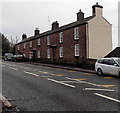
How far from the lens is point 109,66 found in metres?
15.6

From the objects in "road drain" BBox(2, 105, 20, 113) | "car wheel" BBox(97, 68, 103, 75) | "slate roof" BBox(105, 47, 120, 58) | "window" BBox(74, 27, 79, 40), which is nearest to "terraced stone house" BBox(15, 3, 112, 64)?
"window" BBox(74, 27, 79, 40)

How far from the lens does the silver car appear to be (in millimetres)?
14930

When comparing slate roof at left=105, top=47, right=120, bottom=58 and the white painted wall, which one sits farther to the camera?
slate roof at left=105, top=47, right=120, bottom=58

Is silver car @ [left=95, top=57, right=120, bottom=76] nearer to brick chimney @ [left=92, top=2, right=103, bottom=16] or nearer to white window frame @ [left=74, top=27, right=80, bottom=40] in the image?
white window frame @ [left=74, top=27, right=80, bottom=40]

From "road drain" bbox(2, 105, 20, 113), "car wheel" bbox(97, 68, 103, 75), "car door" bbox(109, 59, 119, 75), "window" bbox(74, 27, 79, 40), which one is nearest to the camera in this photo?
"road drain" bbox(2, 105, 20, 113)

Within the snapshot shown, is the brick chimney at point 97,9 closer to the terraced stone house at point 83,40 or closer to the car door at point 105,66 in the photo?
the terraced stone house at point 83,40

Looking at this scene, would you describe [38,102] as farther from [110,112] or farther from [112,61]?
[112,61]

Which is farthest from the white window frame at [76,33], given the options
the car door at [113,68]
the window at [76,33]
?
the car door at [113,68]

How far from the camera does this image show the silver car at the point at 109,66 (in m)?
14.9

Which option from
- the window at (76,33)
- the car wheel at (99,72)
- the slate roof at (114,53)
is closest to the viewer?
the car wheel at (99,72)

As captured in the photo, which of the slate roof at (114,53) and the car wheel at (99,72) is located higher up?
the slate roof at (114,53)

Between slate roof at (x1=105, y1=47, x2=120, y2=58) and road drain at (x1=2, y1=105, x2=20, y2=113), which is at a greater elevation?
slate roof at (x1=105, y1=47, x2=120, y2=58)

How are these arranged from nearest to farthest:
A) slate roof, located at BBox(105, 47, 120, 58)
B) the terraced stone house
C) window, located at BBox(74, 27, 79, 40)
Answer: the terraced stone house
slate roof, located at BBox(105, 47, 120, 58)
window, located at BBox(74, 27, 79, 40)

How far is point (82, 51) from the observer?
1067 inches
